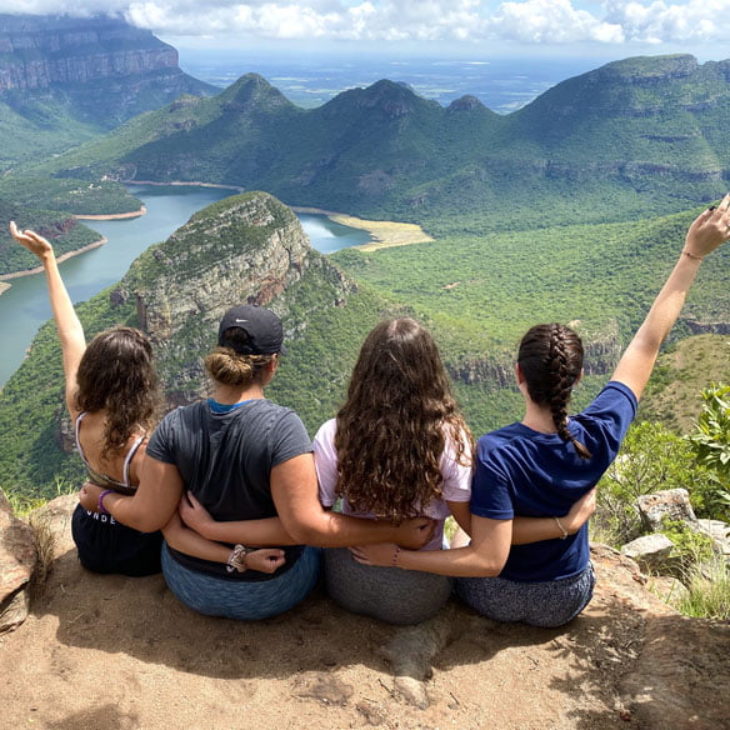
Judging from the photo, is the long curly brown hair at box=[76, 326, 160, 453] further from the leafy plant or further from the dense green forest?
the dense green forest

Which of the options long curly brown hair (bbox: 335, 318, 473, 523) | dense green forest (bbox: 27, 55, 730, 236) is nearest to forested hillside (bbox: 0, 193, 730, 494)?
long curly brown hair (bbox: 335, 318, 473, 523)

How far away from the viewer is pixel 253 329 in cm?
379

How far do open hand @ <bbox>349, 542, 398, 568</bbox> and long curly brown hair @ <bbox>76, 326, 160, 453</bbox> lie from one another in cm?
168

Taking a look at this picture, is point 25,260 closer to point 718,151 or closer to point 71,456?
point 71,456

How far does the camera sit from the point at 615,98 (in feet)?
469

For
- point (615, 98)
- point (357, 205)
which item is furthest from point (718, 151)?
point (357, 205)

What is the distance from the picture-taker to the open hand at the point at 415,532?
395cm

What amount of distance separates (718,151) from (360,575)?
14622cm

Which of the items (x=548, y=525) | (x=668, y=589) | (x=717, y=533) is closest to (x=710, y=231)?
(x=548, y=525)

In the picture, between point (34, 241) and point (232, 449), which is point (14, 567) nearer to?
point (232, 449)

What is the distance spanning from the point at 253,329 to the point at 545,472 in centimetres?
186

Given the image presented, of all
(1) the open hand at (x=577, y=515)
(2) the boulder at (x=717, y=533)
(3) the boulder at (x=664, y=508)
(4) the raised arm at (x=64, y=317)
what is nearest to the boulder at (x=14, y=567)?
(4) the raised arm at (x=64, y=317)

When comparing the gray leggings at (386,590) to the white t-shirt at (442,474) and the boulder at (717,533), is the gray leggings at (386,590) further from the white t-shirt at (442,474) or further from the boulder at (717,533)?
the boulder at (717,533)

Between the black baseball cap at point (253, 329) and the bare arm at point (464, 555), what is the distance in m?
1.35
